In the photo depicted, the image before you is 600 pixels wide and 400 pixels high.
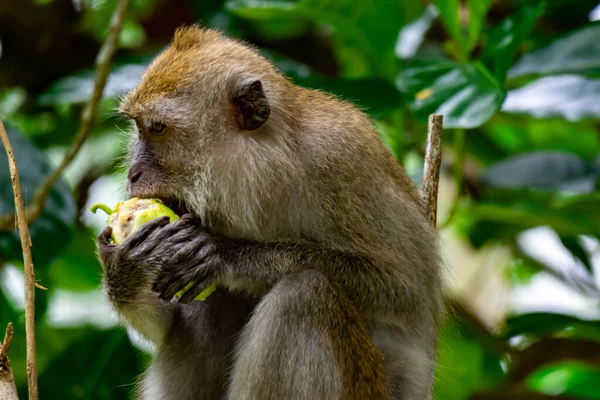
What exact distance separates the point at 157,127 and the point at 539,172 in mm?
2851

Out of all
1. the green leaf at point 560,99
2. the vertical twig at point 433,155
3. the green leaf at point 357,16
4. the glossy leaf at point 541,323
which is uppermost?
the green leaf at point 357,16

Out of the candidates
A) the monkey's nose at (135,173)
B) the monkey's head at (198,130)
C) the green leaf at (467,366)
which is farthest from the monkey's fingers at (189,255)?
the green leaf at (467,366)

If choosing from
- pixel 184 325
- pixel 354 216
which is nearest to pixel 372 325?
pixel 354 216

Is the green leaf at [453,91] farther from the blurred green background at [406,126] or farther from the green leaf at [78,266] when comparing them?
the green leaf at [78,266]

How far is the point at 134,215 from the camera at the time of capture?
3592 millimetres

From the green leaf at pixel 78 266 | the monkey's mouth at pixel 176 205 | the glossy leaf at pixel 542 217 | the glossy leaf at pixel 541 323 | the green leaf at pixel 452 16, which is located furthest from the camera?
the green leaf at pixel 78 266

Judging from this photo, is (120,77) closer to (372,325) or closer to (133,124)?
(133,124)

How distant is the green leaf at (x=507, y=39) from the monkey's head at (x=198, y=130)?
129cm

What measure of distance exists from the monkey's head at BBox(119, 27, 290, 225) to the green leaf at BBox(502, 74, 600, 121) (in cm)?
182

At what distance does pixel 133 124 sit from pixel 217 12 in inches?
84.0

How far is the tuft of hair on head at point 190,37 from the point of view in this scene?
398 cm

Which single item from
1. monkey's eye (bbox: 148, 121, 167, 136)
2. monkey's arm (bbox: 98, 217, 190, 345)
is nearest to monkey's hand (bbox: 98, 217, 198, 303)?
monkey's arm (bbox: 98, 217, 190, 345)

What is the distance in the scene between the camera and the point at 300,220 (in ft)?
12.3

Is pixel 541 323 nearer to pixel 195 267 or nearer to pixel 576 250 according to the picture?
pixel 576 250
